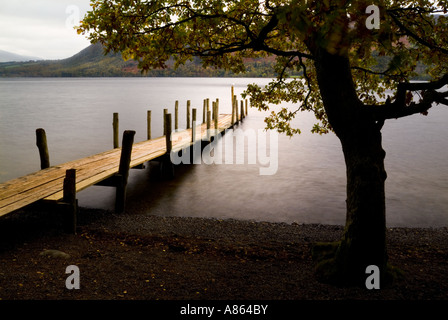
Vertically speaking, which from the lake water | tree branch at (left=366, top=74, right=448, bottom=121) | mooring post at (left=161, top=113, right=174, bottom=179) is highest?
tree branch at (left=366, top=74, right=448, bottom=121)

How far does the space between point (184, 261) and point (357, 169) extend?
361 cm

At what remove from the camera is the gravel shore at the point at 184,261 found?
5848 millimetres

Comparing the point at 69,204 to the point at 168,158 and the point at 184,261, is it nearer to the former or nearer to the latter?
the point at 184,261

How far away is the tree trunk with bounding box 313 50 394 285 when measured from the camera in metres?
5.92

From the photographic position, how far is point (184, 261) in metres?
7.35

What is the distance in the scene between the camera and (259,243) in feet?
30.2

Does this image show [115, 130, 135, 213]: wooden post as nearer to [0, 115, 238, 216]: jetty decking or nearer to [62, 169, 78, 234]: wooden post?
[0, 115, 238, 216]: jetty decking

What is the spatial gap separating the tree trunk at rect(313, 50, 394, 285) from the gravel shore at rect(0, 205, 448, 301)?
45 cm

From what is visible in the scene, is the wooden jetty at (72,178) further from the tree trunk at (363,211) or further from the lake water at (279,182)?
the tree trunk at (363,211)

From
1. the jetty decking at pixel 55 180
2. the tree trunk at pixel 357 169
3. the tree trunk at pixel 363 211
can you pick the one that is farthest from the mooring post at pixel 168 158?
the tree trunk at pixel 363 211

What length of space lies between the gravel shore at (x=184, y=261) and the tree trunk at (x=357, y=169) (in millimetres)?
450

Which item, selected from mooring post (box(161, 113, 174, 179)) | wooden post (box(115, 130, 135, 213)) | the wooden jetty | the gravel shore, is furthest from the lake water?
the gravel shore

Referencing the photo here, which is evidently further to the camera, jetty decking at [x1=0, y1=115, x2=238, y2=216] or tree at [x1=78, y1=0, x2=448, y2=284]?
jetty decking at [x1=0, y1=115, x2=238, y2=216]
